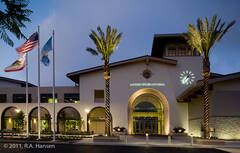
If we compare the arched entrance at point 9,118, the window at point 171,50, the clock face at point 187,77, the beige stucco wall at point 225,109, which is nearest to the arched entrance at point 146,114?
the clock face at point 187,77

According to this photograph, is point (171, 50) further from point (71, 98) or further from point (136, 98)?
point (71, 98)

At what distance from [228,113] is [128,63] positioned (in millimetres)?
16057

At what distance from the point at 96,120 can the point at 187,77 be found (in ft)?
52.1

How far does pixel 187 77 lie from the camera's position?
3559 centimetres

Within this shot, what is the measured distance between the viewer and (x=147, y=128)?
130 ft

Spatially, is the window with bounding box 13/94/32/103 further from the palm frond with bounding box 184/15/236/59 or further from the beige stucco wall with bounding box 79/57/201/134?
the palm frond with bounding box 184/15/236/59

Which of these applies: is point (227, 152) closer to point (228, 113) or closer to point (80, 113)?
point (228, 113)

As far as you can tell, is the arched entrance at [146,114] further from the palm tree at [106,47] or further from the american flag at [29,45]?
the american flag at [29,45]

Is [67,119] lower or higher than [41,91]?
lower

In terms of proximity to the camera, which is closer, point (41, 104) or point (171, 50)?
point (41, 104)

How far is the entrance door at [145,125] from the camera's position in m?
39.3

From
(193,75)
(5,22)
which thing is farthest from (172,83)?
(5,22)

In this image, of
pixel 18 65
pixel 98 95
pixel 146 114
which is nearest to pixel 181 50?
pixel 146 114

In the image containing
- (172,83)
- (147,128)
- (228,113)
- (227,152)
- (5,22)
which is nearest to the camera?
(5,22)
